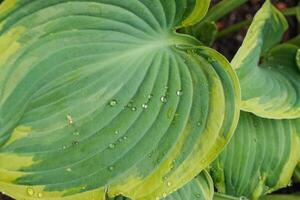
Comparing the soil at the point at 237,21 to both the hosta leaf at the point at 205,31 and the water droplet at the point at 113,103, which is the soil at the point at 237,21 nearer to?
the hosta leaf at the point at 205,31

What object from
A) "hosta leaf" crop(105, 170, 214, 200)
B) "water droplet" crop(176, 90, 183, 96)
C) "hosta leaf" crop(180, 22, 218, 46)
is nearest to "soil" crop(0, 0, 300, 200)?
"hosta leaf" crop(180, 22, 218, 46)

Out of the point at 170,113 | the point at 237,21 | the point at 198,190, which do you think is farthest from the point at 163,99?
the point at 237,21

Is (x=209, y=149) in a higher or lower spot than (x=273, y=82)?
lower

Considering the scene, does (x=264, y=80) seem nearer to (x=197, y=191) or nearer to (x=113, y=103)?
(x=197, y=191)

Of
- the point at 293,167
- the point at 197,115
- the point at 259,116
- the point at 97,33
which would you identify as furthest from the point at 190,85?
the point at 293,167

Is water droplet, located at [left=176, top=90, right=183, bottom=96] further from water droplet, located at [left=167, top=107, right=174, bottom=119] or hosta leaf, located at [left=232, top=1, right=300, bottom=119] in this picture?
hosta leaf, located at [left=232, top=1, right=300, bottom=119]

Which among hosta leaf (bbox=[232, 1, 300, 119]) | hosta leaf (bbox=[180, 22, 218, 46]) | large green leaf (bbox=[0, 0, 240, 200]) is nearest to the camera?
large green leaf (bbox=[0, 0, 240, 200])

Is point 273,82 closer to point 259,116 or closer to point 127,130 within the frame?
point 259,116
